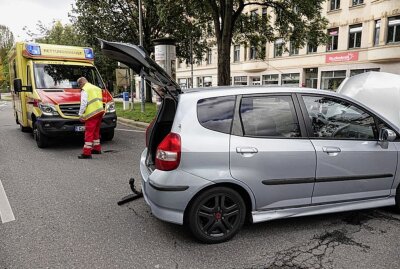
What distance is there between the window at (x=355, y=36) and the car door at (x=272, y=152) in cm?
2671

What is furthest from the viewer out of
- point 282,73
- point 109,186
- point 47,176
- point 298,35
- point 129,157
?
point 282,73

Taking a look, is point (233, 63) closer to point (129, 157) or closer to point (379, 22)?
point (379, 22)

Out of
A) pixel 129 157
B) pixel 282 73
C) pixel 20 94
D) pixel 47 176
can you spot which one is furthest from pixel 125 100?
pixel 282 73

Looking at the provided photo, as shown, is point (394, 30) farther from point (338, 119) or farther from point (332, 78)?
point (338, 119)

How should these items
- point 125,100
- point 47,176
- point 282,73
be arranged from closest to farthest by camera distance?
point 47,176
point 125,100
point 282,73

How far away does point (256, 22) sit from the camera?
60.1ft

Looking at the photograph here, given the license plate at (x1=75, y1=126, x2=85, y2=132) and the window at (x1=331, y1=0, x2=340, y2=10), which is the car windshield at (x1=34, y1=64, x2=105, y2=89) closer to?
the license plate at (x1=75, y1=126, x2=85, y2=132)

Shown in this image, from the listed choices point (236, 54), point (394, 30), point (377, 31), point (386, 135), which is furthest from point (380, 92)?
point (236, 54)

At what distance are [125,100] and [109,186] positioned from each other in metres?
Answer: 14.4

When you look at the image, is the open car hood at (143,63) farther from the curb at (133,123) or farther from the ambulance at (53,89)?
the curb at (133,123)

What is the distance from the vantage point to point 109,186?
541 cm

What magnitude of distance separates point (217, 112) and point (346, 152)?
1.53m

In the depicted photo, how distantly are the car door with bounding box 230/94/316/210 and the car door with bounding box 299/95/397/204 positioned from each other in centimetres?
15

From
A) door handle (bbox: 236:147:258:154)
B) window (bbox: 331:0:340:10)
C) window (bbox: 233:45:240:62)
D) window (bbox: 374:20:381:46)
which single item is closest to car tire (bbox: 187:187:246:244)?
door handle (bbox: 236:147:258:154)
